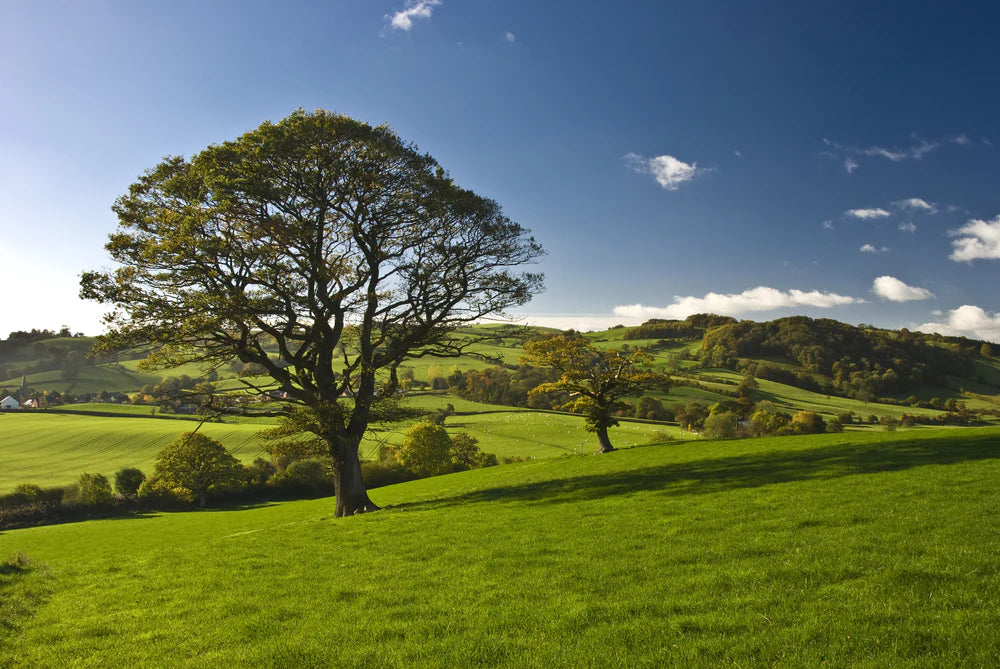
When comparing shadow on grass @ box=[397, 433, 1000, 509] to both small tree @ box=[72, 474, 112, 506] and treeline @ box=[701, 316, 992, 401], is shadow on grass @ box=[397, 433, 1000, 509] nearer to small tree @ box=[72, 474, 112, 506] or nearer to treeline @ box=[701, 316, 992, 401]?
small tree @ box=[72, 474, 112, 506]

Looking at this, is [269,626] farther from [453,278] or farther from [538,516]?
[453,278]

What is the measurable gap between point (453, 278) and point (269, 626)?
17738mm

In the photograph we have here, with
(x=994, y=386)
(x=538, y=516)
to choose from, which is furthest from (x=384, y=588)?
(x=994, y=386)

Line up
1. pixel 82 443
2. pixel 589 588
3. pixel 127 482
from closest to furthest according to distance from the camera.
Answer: pixel 589 588 < pixel 127 482 < pixel 82 443

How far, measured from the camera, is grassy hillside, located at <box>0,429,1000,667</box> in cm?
644

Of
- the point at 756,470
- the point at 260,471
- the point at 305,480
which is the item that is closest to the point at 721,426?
the point at 756,470

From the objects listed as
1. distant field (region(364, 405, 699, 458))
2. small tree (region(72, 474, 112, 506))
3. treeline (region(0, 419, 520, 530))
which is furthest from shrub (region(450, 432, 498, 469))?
small tree (region(72, 474, 112, 506))

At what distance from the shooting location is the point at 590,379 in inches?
1661

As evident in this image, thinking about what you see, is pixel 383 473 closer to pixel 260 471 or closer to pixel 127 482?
pixel 260 471

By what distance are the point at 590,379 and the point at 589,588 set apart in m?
34.1

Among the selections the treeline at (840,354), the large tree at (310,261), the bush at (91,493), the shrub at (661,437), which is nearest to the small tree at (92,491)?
the bush at (91,493)

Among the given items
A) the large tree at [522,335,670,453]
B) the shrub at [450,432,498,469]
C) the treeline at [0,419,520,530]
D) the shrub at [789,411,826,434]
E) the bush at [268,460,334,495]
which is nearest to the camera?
the large tree at [522,335,670,453]

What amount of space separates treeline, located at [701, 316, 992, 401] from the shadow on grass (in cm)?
12601

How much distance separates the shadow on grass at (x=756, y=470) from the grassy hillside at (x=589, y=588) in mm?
903
